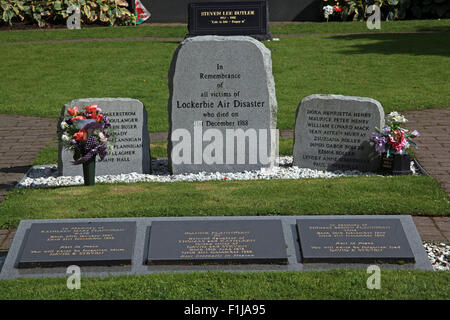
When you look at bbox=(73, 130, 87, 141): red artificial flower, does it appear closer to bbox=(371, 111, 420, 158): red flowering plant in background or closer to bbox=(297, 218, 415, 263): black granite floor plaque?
bbox=(297, 218, 415, 263): black granite floor plaque

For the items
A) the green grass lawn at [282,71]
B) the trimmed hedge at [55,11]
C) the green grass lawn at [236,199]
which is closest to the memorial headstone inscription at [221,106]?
the green grass lawn at [236,199]

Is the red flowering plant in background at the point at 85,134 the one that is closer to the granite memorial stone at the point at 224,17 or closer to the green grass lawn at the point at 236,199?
the green grass lawn at the point at 236,199

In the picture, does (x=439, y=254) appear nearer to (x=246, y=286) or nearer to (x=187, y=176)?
(x=246, y=286)

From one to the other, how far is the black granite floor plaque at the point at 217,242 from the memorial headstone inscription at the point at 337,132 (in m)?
3.02

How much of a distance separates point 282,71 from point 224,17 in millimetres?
4291

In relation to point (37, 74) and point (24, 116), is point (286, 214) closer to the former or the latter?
point (24, 116)

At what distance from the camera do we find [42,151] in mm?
10945

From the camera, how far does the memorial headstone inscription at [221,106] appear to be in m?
9.09

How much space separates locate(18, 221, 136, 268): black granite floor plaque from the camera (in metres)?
6.25

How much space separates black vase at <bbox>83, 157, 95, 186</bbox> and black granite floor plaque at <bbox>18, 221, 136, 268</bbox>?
6.90 feet

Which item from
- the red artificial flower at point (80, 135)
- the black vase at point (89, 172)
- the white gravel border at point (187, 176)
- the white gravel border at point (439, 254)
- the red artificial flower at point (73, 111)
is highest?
the red artificial flower at point (73, 111)
